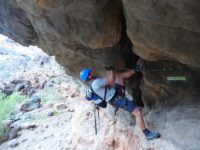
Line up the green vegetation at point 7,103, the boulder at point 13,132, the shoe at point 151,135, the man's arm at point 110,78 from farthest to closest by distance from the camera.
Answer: the green vegetation at point 7,103
the boulder at point 13,132
the man's arm at point 110,78
the shoe at point 151,135

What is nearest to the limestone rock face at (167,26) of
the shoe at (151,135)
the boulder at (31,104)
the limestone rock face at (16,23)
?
the shoe at (151,135)

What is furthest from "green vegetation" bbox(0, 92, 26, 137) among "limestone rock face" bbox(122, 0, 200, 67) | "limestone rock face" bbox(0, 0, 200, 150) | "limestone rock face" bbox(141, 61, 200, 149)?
"limestone rock face" bbox(122, 0, 200, 67)

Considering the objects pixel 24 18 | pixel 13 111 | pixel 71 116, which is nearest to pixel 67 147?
pixel 71 116

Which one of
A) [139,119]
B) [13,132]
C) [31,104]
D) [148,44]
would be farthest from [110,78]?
[31,104]

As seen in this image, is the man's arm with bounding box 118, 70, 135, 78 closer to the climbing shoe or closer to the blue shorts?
the blue shorts

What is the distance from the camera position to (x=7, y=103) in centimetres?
1636

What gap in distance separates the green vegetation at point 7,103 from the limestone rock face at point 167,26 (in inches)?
458

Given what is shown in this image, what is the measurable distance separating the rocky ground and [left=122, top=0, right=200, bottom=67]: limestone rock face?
1.81 m

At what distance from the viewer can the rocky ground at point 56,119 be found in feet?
27.9

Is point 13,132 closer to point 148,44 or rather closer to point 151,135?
point 151,135

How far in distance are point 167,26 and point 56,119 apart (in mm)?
10435

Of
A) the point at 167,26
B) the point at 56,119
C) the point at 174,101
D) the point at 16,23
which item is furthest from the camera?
the point at 56,119

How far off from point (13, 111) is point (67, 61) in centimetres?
813

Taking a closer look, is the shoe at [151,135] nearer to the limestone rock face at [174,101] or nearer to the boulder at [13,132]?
the limestone rock face at [174,101]
